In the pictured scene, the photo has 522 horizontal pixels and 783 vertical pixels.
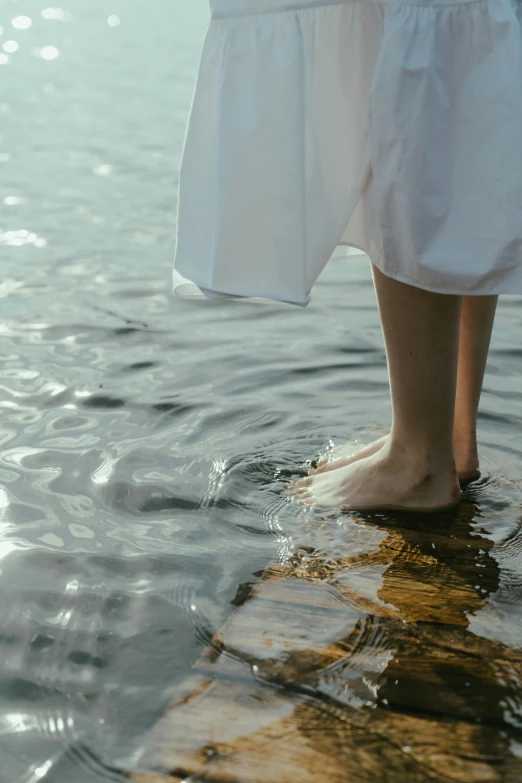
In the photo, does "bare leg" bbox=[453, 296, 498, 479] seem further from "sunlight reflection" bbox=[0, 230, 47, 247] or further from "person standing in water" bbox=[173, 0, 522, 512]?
"sunlight reflection" bbox=[0, 230, 47, 247]

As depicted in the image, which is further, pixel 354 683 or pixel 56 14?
pixel 56 14

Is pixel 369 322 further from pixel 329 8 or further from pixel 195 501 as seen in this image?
pixel 329 8

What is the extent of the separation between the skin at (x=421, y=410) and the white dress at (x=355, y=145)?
0.11 meters

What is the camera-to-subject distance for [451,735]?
43.6 inches

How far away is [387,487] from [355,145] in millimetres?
A: 571

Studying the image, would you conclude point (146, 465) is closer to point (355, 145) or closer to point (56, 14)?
point (355, 145)

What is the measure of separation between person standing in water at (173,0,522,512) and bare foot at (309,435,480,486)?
0.70 ft

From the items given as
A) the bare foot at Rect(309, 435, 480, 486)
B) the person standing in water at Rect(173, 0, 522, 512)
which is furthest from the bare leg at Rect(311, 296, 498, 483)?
the person standing in water at Rect(173, 0, 522, 512)

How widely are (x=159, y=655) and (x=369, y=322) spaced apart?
1.62 metres

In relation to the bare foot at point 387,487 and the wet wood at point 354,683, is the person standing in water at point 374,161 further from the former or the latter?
the wet wood at point 354,683

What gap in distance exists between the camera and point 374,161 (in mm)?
1394

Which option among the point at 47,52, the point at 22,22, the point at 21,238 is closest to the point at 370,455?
the point at 21,238

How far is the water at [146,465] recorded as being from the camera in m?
1.24

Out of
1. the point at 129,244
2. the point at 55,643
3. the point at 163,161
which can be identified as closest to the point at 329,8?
the point at 55,643
